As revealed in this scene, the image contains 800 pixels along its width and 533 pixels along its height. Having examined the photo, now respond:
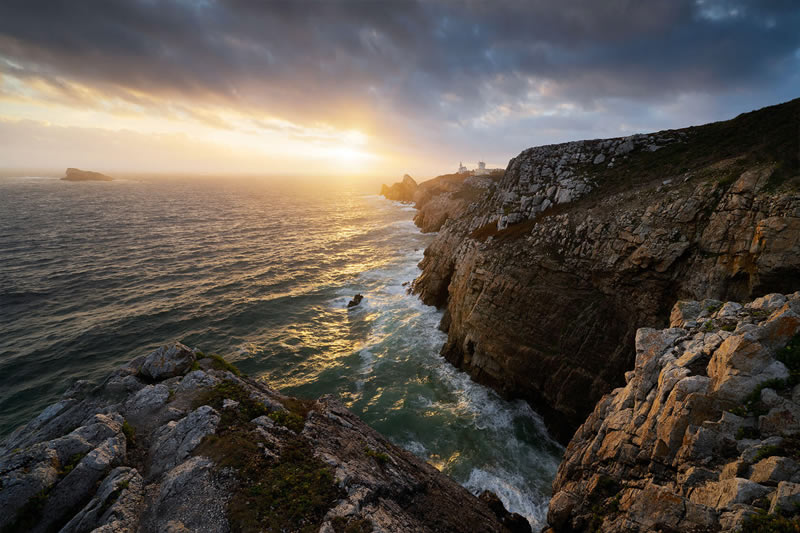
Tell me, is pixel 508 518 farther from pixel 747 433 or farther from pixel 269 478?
pixel 269 478

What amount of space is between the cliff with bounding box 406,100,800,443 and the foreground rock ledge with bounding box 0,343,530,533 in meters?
12.8

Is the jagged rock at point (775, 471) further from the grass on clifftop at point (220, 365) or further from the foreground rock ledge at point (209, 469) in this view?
the grass on clifftop at point (220, 365)

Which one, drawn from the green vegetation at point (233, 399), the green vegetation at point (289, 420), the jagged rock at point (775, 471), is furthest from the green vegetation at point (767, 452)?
the green vegetation at point (233, 399)

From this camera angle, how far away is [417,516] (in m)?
13.4

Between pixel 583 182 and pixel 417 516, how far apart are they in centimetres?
3460

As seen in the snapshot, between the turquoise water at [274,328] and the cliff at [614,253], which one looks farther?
the turquoise water at [274,328]

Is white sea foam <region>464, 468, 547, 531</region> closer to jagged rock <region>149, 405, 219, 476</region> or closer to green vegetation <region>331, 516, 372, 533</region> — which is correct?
green vegetation <region>331, 516, 372, 533</region>

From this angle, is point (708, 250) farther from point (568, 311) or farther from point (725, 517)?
point (725, 517)

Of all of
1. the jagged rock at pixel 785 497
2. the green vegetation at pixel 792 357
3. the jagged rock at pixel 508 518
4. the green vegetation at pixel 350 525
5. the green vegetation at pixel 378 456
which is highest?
the green vegetation at pixel 792 357

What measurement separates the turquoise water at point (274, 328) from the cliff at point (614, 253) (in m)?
5.02

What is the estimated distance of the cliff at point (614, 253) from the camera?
1892 cm

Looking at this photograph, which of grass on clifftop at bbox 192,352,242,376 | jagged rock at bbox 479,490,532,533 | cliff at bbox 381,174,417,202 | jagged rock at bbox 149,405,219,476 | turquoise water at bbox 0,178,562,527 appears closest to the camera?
jagged rock at bbox 149,405,219,476

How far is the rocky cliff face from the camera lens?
9.23 metres

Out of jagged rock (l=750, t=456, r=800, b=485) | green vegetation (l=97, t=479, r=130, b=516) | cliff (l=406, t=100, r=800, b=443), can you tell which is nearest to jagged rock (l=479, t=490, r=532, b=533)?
cliff (l=406, t=100, r=800, b=443)
